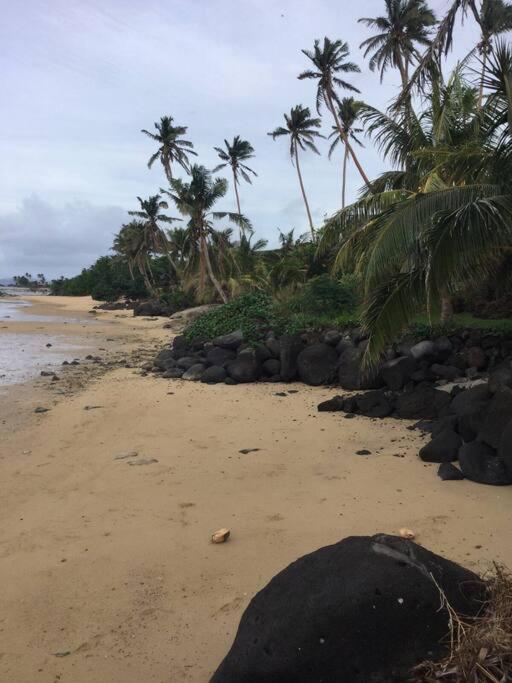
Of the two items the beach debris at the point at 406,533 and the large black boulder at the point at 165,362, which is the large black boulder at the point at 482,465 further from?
the large black boulder at the point at 165,362

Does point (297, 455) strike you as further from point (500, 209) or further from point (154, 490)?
Answer: point (500, 209)

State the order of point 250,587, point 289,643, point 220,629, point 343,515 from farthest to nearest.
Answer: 1. point 343,515
2. point 250,587
3. point 220,629
4. point 289,643

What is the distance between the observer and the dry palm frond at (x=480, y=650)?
2098 millimetres

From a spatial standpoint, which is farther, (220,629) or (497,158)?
(497,158)

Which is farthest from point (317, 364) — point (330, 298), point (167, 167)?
point (167, 167)

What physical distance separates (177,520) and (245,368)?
25.9 ft

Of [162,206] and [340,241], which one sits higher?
[162,206]

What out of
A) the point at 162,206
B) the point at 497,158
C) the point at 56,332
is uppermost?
the point at 162,206

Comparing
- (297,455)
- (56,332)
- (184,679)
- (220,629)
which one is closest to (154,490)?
(297,455)

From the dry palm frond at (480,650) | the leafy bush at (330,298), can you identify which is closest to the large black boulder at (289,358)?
the leafy bush at (330,298)

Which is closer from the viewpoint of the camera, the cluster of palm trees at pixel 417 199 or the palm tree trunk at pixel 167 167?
the cluster of palm trees at pixel 417 199

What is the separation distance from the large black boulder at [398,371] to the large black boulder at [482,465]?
4.02 metres

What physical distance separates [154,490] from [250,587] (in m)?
2.41

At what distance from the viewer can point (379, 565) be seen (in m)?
2.72
